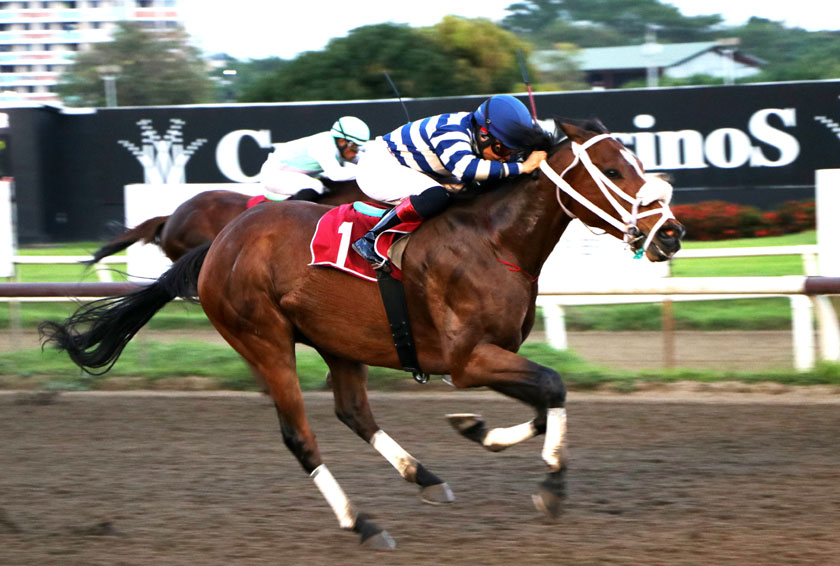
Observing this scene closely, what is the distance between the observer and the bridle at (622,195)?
401 cm

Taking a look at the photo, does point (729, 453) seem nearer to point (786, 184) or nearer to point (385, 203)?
point (385, 203)

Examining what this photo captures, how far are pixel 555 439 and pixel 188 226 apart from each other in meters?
4.50

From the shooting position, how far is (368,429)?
4723 millimetres

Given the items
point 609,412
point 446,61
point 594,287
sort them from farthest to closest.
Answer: point 446,61 → point 594,287 → point 609,412

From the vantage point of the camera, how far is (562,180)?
423 centimetres

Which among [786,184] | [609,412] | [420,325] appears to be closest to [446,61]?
[786,184]

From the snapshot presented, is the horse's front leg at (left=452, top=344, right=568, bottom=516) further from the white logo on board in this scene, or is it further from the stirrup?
the white logo on board

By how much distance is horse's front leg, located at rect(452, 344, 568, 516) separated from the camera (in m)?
4.06

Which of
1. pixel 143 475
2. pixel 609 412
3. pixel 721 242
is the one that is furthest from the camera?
pixel 721 242

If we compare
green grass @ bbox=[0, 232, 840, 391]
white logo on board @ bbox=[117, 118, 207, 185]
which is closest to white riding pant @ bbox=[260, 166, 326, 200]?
green grass @ bbox=[0, 232, 840, 391]

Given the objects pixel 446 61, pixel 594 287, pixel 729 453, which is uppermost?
pixel 446 61

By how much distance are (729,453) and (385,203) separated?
225cm

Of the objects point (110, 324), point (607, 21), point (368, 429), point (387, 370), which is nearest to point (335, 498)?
point (368, 429)

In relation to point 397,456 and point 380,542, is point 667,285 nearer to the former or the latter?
point 397,456
